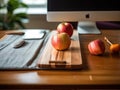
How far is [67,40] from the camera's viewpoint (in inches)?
41.3

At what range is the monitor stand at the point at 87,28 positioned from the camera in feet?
5.00

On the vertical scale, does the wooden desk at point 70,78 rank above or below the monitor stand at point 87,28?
above

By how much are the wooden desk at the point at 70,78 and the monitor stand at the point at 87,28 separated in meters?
0.57

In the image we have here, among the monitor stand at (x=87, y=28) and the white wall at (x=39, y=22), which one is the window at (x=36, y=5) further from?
the monitor stand at (x=87, y=28)

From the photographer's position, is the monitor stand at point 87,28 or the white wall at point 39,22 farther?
the white wall at point 39,22

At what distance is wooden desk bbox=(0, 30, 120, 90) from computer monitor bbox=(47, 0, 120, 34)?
665mm

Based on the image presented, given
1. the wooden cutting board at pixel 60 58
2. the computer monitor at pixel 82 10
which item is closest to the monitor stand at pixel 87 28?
the computer monitor at pixel 82 10

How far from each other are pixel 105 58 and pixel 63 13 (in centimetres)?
66

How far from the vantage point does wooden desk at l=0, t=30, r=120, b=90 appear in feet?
2.52

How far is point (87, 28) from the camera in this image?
1.64 metres

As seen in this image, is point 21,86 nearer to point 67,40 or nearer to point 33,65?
point 33,65

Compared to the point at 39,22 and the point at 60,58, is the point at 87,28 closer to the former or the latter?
the point at 60,58

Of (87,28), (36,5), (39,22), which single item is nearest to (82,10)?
(87,28)

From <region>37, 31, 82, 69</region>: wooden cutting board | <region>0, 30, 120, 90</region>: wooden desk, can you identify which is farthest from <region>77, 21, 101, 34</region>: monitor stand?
<region>0, 30, 120, 90</region>: wooden desk
